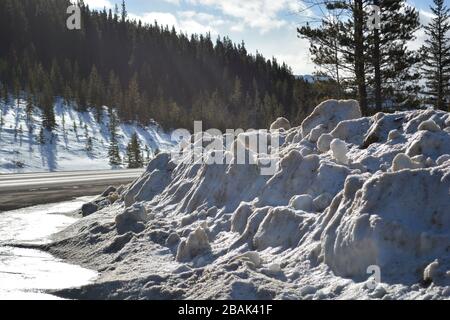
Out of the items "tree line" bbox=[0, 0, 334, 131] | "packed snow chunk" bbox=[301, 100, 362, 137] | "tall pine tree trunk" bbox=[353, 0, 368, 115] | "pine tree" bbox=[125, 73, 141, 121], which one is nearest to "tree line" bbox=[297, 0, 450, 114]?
"tall pine tree trunk" bbox=[353, 0, 368, 115]

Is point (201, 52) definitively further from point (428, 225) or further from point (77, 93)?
point (428, 225)

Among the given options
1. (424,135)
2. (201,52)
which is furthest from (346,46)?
(201,52)

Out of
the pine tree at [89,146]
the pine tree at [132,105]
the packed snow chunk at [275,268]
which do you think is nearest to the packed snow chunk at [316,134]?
the packed snow chunk at [275,268]

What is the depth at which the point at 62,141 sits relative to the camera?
50906 millimetres

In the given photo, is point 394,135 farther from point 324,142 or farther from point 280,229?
point 280,229

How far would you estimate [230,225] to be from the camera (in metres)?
7.02

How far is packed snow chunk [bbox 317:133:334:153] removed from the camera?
7.28m

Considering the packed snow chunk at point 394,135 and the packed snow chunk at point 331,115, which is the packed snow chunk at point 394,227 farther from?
the packed snow chunk at point 331,115

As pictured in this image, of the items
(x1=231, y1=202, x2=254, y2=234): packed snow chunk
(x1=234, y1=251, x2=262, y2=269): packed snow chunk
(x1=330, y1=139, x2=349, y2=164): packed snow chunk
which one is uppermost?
(x1=330, y1=139, x2=349, y2=164): packed snow chunk

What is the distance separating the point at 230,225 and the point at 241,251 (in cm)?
78

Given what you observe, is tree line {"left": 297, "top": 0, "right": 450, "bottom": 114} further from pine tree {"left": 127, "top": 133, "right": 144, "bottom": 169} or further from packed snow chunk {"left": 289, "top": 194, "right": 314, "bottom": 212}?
pine tree {"left": 127, "top": 133, "right": 144, "bottom": 169}

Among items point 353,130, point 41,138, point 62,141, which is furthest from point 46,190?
point 62,141

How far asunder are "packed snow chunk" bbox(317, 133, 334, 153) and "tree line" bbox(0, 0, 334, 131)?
49.5 metres

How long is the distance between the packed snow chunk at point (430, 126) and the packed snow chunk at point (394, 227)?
118 centimetres
